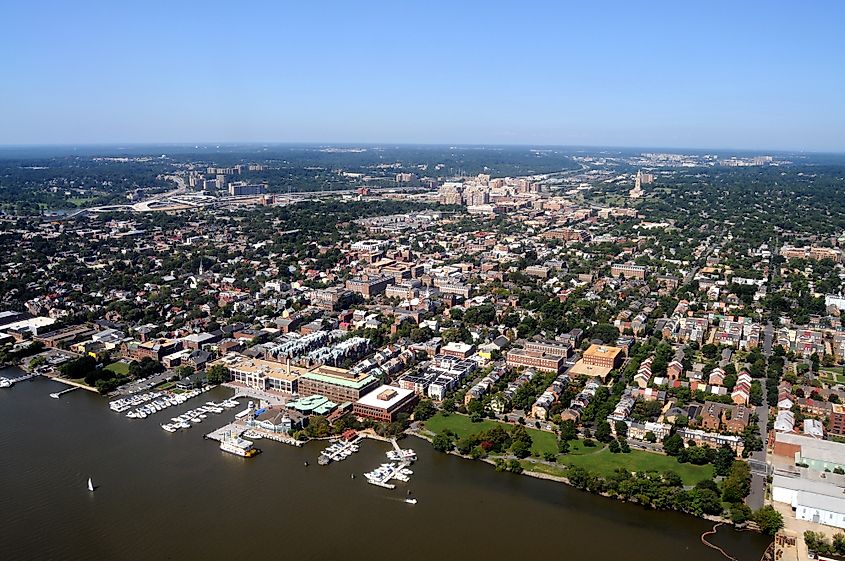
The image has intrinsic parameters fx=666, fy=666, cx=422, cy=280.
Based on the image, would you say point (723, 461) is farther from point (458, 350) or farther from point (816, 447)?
point (458, 350)

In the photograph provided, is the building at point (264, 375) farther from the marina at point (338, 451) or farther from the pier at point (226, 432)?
the marina at point (338, 451)

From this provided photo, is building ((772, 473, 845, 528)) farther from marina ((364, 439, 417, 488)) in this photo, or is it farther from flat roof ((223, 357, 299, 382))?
flat roof ((223, 357, 299, 382))

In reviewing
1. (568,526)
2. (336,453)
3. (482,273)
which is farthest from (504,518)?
(482,273)

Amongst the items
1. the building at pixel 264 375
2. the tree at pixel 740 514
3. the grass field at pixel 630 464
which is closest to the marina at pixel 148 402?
the building at pixel 264 375

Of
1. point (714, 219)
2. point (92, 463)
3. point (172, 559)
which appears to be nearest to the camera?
point (172, 559)

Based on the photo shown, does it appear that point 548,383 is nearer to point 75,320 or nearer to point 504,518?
point 504,518
